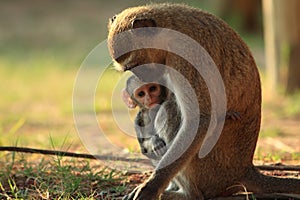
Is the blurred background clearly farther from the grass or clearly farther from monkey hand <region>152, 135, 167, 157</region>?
monkey hand <region>152, 135, 167, 157</region>

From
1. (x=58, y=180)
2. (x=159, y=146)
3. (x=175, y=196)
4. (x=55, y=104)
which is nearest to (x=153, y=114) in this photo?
(x=159, y=146)

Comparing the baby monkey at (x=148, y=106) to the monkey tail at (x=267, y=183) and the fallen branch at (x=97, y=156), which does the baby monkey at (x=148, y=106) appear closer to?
the fallen branch at (x=97, y=156)

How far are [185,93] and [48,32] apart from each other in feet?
42.9

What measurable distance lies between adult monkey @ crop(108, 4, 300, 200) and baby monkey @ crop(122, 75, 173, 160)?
0.23 m

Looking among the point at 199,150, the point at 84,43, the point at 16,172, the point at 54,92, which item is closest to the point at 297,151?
the point at 199,150

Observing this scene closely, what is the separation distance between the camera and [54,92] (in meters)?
12.0

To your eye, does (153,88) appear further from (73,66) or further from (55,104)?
(73,66)

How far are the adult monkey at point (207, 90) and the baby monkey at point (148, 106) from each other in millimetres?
227

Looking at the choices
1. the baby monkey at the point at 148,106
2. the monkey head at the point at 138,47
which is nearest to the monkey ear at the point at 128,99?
the baby monkey at the point at 148,106

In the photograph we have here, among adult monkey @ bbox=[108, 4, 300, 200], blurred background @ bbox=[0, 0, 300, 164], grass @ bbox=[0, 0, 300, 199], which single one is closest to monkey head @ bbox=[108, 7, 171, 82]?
adult monkey @ bbox=[108, 4, 300, 200]

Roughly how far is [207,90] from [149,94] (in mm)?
621

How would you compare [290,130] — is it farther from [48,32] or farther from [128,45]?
[48,32]

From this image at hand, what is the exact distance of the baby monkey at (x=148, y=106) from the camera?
5.14 m

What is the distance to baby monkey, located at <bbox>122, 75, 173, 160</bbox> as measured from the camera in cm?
514
